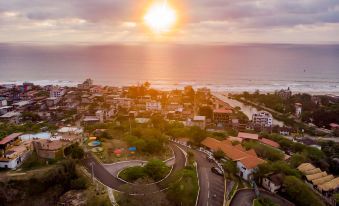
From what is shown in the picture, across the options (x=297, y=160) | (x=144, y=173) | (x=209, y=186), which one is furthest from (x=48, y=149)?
(x=297, y=160)

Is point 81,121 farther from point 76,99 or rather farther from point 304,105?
point 304,105

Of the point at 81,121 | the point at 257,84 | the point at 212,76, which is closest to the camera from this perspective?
the point at 81,121

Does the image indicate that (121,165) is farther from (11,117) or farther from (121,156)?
(11,117)

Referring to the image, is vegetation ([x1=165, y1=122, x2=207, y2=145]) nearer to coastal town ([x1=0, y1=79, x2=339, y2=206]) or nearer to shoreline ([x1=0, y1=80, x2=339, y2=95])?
coastal town ([x1=0, y1=79, x2=339, y2=206])

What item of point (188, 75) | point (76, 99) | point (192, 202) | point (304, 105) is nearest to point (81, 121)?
point (76, 99)

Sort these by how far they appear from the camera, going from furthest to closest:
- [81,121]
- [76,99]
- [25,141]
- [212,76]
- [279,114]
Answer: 1. [212,76]
2. [76,99]
3. [279,114]
4. [81,121]
5. [25,141]

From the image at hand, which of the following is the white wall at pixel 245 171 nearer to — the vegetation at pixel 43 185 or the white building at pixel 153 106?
the vegetation at pixel 43 185
